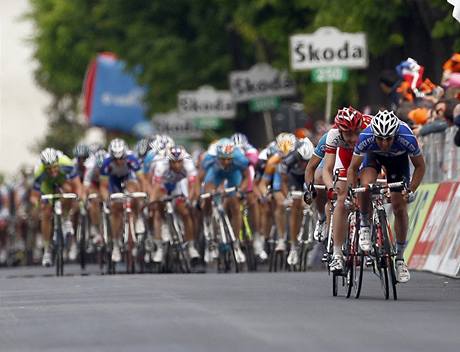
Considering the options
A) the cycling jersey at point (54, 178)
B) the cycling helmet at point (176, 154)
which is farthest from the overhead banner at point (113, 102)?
the cycling helmet at point (176, 154)

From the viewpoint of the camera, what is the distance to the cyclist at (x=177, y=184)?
91.4 feet

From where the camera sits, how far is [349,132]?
18.7 meters

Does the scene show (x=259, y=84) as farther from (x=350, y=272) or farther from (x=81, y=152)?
(x=350, y=272)

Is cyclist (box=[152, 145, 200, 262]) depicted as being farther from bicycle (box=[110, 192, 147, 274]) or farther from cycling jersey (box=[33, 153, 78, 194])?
cycling jersey (box=[33, 153, 78, 194])

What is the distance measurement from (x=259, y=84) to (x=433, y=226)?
19.7m

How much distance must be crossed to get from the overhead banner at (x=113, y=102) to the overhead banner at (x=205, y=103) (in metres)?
17.5

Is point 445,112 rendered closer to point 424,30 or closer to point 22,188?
point 424,30

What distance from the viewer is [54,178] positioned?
28969mm

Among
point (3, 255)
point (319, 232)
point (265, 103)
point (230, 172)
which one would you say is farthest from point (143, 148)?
point (319, 232)

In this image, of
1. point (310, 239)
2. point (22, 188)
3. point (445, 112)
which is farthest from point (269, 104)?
point (445, 112)

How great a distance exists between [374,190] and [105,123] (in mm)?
54185

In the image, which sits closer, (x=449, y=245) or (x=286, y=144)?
(x=449, y=245)

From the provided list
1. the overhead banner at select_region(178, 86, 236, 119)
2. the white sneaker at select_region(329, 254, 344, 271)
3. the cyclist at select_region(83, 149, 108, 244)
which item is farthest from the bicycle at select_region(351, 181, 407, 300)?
the overhead banner at select_region(178, 86, 236, 119)

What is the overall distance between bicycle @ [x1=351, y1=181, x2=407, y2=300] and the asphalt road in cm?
33
